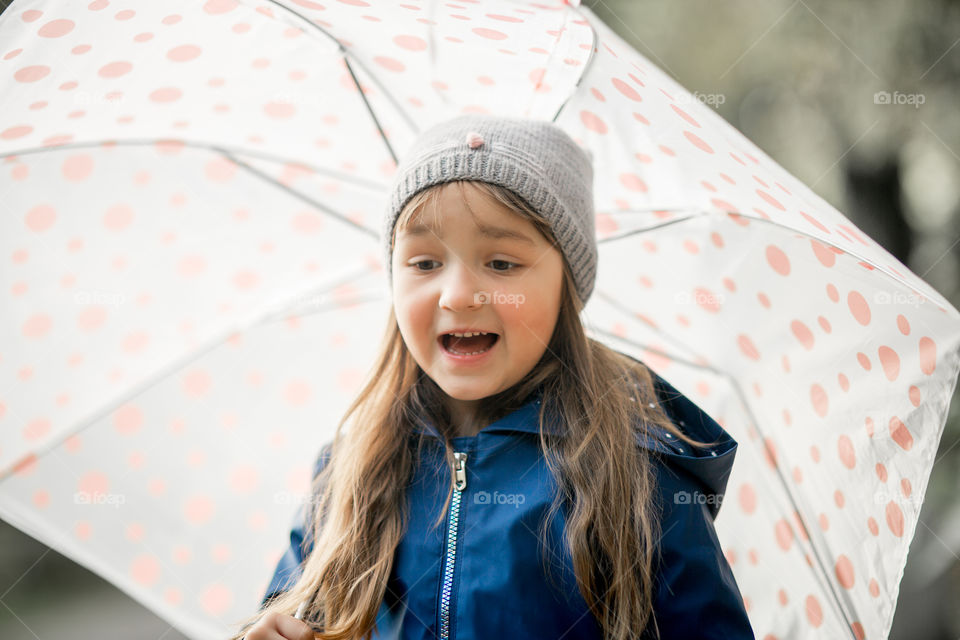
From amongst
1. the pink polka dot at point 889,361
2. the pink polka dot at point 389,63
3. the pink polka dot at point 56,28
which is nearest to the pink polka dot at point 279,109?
the pink polka dot at point 389,63

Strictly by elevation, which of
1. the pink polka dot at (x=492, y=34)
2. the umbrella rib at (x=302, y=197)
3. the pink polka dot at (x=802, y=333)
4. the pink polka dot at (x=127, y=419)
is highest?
the pink polka dot at (x=492, y=34)

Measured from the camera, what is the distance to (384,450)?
1.81 m

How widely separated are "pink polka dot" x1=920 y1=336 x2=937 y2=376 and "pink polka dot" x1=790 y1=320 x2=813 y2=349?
0.24m

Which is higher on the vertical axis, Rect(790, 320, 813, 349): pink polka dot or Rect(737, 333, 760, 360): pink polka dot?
Rect(790, 320, 813, 349): pink polka dot

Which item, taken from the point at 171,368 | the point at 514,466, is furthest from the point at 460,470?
the point at 171,368

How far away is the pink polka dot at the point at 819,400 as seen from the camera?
1760 mm

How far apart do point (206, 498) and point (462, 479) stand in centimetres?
89

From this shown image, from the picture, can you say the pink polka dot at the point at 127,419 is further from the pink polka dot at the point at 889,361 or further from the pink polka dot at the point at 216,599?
the pink polka dot at the point at 889,361

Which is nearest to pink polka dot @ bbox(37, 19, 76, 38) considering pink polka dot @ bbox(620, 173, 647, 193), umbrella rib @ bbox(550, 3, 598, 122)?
umbrella rib @ bbox(550, 3, 598, 122)

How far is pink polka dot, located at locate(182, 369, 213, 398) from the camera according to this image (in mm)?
2168

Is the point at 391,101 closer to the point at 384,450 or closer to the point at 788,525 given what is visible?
the point at 384,450

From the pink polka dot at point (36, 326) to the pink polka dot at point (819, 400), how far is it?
1850 millimetres

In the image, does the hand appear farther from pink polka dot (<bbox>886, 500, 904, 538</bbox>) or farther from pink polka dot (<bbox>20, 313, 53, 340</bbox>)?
pink polka dot (<bbox>886, 500, 904, 538</bbox>)

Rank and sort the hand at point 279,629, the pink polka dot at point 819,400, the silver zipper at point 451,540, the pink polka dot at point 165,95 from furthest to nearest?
the pink polka dot at point 819,400
the pink polka dot at point 165,95
the silver zipper at point 451,540
the hand at point 279,629
